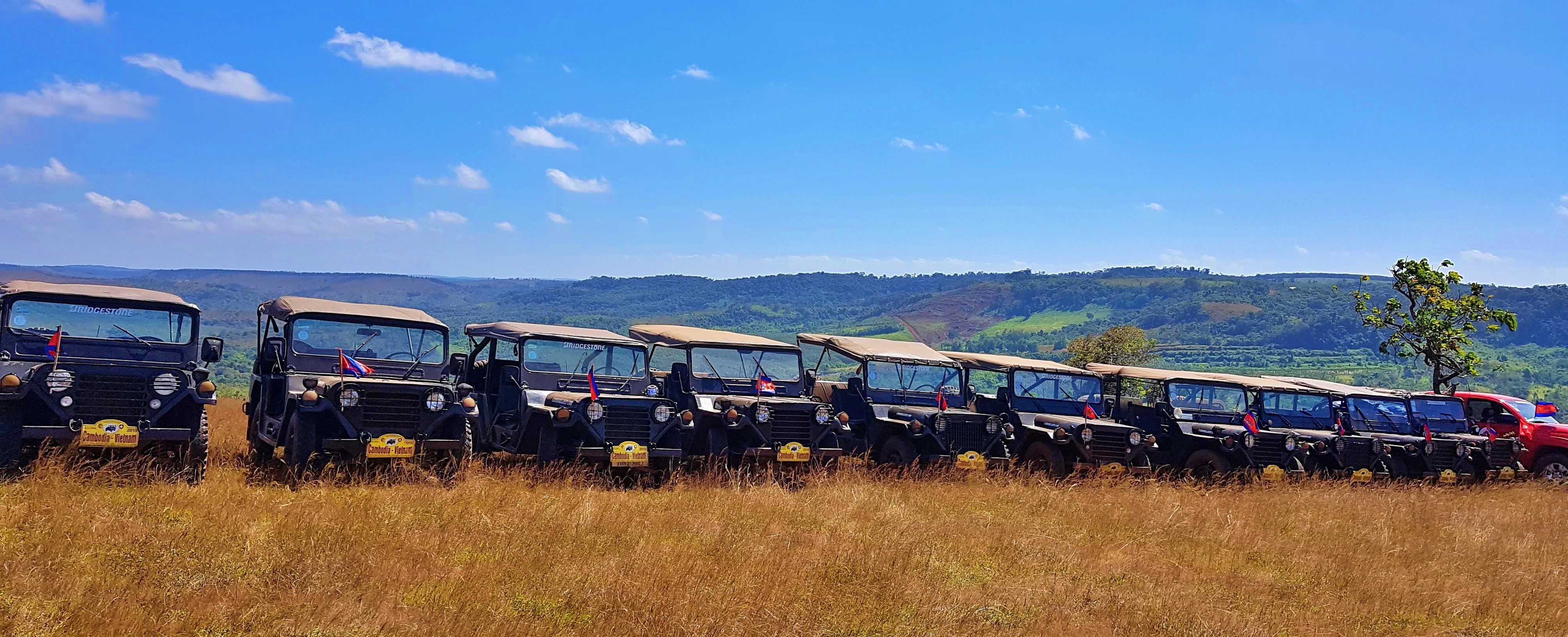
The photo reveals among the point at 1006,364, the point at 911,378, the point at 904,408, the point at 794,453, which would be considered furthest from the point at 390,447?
the point at 1006,364

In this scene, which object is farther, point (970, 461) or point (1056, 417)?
point (1056, 417)

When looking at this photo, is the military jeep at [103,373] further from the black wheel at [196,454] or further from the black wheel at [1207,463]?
the black wheel at [1207,463]

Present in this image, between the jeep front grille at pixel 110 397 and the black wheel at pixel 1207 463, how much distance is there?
13859 millimetres

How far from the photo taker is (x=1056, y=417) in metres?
16.5

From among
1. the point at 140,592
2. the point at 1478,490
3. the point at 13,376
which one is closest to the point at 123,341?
the point at 13,376

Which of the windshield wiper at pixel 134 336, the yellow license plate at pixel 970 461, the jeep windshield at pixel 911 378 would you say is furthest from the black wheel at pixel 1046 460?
the windshield wiper at pixel 134 336

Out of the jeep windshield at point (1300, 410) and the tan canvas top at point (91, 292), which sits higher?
the tan canvas top at point (91, 292)

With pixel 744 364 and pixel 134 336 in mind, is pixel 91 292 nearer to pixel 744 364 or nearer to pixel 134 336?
pixel 134 336

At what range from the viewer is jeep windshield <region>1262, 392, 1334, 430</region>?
59.2 feet

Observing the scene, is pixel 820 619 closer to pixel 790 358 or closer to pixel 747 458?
pixel 747 458

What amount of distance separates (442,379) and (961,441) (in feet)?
23.2

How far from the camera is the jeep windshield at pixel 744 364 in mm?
14797

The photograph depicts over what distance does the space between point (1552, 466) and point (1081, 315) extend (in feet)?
453

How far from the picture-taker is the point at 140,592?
6.55 meters
